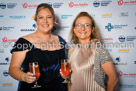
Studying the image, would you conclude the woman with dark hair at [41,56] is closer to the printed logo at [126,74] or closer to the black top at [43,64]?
the black top at [43,64]

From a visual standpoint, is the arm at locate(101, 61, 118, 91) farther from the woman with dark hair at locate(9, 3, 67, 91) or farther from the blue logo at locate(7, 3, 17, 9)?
the blue logo at locate(7, 3, 17, 9)

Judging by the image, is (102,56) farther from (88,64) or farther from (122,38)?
(122,38)

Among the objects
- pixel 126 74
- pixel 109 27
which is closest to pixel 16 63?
pixel 109 27

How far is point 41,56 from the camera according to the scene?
1.81 metres

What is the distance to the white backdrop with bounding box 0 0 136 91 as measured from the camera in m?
2.91

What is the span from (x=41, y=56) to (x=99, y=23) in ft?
5.23

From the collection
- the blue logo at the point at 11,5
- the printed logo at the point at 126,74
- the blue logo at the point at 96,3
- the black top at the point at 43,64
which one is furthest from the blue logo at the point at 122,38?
the blue logo at the point at 11,5

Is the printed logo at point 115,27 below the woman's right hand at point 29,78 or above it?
above

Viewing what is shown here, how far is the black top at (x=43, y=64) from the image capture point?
5.82 ft

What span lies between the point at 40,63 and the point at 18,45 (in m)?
0.35

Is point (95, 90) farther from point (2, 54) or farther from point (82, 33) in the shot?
point (2, 54)

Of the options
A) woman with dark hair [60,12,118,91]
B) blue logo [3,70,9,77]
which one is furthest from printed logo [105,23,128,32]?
blue logo [3,70,9,77]

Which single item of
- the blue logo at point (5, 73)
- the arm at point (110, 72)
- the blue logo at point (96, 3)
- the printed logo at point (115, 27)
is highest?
the blue logo at point (96, 3)

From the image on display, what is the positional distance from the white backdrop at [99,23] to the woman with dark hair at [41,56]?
3.42 feet
